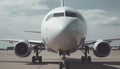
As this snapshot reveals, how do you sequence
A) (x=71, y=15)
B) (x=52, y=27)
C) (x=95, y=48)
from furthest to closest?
(x=95, y=48) < (x=71, y=15) < (x=52, y=27)

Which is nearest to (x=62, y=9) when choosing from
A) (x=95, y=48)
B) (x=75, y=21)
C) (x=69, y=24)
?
(x=75, y=21)

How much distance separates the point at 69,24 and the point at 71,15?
226 cm

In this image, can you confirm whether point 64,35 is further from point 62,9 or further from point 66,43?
point 62,9

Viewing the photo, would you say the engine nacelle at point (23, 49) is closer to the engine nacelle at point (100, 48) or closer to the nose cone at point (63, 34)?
the engine nacelle at point (100, 48)

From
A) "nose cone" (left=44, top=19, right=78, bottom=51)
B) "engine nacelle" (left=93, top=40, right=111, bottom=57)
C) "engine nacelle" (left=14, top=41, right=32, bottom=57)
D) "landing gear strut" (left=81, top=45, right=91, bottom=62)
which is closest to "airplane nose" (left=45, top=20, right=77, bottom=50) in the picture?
"nose cone" (left=44, top=19, right=78, bottom=51)

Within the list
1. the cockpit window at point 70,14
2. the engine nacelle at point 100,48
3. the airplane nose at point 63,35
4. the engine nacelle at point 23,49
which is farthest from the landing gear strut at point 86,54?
the airplane nose at point 63,35

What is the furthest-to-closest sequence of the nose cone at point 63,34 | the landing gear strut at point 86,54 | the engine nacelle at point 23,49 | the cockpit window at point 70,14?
the landing gear strut at point 86,54 → the engine nacelle at point 23,49 → the cockpit window at point 70,14 → the nose cone at point 63,34

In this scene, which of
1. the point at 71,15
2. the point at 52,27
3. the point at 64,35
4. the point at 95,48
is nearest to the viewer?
the point at 64,35

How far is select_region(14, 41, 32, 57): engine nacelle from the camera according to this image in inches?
701

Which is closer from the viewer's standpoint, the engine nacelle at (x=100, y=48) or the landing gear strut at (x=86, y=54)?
the engine nacelle at (x=100, y=48)

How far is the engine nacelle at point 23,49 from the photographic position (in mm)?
17812

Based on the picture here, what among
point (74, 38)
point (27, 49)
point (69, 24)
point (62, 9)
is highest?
point (62, 9)

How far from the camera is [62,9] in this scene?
14242 mm

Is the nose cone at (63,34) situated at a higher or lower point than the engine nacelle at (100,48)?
higher
